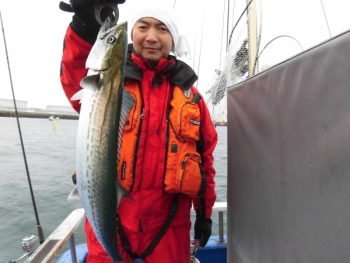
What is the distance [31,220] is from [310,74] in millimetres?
9184

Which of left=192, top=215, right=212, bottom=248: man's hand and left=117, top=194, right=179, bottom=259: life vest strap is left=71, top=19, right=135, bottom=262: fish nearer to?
left=117, top=194, right=179, bottom=259: life vest strap

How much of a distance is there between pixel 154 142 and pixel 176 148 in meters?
0.18

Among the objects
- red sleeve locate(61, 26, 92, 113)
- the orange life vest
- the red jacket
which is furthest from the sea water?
the orange life vest

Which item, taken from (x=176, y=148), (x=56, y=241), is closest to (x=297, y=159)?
(x=176, y=148)

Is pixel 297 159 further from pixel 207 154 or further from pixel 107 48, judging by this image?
pixel 107 48

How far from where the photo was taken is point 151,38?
87.4 inches

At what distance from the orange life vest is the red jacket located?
0.05 meters

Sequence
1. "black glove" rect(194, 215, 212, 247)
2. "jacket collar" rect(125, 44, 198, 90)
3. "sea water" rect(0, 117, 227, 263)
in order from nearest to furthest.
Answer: "jacket collar" rect(125, 44, 198, 90), "black glove" rect(194, 215, 212, 247), "sea water" rect(0, 117, 227, 263)

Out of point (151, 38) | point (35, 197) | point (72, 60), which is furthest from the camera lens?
point (35, 197)

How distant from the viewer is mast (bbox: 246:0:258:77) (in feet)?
11.6

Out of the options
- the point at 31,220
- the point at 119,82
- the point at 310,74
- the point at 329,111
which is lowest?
the point at 31,220

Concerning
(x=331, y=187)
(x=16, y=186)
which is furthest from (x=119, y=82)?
(x=16, y=186)

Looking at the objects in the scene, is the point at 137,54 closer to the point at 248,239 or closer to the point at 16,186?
the point at 248,239

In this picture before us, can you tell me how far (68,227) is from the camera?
8.31 ft
